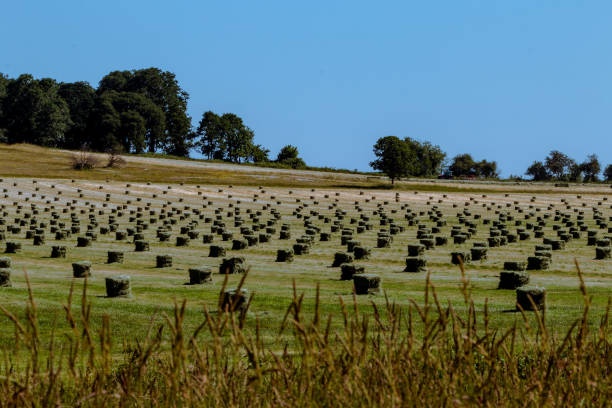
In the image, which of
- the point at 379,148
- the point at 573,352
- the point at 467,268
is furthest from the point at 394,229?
the point at 379,148

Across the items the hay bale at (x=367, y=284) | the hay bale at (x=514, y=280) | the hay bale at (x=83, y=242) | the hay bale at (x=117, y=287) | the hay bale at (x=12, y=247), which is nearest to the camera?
the hay bale at (x=117, y=287)

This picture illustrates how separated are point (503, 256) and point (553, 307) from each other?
802 inches

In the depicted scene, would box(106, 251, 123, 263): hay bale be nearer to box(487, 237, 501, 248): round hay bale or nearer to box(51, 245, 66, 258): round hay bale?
box(51, 245, 66, 258): round hay bale

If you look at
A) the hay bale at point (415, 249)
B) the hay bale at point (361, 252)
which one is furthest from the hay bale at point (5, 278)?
the hay bale at point (415, 249)

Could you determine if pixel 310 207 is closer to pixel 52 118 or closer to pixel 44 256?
pixel 44 256

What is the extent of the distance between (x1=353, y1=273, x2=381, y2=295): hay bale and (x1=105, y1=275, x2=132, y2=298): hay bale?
24.8 ft

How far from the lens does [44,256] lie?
40906mm

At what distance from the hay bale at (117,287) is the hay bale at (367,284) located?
7.55 meters

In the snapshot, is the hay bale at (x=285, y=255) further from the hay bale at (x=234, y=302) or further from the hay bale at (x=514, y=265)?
the hay bale at (x=234, y=302)

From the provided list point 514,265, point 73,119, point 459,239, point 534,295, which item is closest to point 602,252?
point 459,239

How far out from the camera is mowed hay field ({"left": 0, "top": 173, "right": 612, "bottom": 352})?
22984 mm

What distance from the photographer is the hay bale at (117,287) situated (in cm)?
2498

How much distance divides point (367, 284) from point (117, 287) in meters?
8.25

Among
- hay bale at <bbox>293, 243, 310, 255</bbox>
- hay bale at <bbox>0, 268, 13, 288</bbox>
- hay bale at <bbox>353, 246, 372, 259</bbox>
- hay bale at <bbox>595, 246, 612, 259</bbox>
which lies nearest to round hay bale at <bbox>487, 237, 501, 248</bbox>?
hay bale at <bbox>595, 246, 612, 259</bbox>
